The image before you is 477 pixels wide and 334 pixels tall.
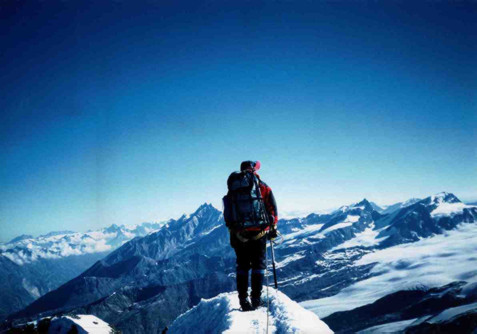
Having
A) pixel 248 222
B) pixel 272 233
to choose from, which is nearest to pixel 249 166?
pixel 248 222

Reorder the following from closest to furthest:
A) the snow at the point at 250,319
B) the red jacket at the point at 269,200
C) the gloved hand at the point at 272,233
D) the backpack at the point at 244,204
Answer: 1. the snow at the point at 250,319
2. the backpack at the point at 244,204
3. the gloved hand at the point at 272,233
4. the red jacket at the point at 269,200

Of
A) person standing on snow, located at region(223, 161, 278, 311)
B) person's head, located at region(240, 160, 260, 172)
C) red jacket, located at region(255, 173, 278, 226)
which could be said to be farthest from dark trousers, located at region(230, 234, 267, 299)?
person's head, located at region(240, 160, 260, 172)

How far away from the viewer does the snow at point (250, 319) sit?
8281 mm

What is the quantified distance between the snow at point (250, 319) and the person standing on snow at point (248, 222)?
0.95 metres

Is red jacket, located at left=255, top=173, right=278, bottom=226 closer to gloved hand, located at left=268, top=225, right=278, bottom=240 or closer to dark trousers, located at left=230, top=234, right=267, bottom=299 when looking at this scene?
gloved hand, located at left=268, top=225, right=278, bottom=240

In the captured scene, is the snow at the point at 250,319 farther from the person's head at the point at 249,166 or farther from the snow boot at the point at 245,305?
the person's head at the point at 249,166

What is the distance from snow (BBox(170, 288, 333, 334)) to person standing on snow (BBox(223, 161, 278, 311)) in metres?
0.95

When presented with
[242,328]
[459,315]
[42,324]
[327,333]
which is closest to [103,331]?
[42,324]

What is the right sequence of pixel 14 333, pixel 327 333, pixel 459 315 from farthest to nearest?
pixel 459 315 → pixel 14 333 → pixel 327 333

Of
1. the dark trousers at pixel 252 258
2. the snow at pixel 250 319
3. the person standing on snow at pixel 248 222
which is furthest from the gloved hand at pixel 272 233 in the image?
the snow at pixel 250 319

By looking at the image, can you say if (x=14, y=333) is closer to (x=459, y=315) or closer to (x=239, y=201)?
(x=239, y=201)

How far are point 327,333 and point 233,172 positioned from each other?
5.62 m

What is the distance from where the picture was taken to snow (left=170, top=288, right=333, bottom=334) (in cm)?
828

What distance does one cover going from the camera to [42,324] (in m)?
26.0
